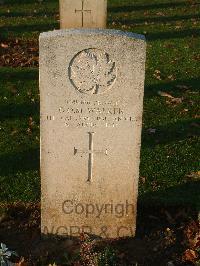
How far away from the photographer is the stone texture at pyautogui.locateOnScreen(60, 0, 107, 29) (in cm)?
910

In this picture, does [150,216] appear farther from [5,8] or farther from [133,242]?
[5,8]

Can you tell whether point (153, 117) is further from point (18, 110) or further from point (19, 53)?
point (19, 53)

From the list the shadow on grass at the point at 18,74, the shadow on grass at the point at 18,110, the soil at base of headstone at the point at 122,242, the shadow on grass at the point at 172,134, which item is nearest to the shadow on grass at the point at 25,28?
the shadow on grass at the point at 18,74

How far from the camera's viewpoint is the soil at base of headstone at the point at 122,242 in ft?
16.1

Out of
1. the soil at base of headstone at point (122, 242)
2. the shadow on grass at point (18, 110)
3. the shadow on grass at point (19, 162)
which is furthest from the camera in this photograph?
the shadow on grass at point (18, 110)

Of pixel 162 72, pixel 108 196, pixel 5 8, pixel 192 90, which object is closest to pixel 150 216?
pixel 108 196

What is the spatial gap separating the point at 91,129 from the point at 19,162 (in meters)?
2.22

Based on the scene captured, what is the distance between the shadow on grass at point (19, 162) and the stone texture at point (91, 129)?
151cm

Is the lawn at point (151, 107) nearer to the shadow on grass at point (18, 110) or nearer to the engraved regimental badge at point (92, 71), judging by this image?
the shadow on grass at point (18, 110)

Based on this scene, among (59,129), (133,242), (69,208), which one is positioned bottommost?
(133,242)

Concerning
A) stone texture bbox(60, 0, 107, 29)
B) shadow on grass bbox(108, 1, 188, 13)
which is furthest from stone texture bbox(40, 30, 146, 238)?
shadow on grass bbox(108, 1, 188, 13)

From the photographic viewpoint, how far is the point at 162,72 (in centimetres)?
1034

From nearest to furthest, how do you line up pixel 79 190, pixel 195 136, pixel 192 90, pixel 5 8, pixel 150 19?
1. pixel 79 190
2. pixel 195 136
3. pixel 192 90
4. pixel 150 19
5. pixel 5 8

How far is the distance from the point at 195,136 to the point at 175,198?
191 cm
